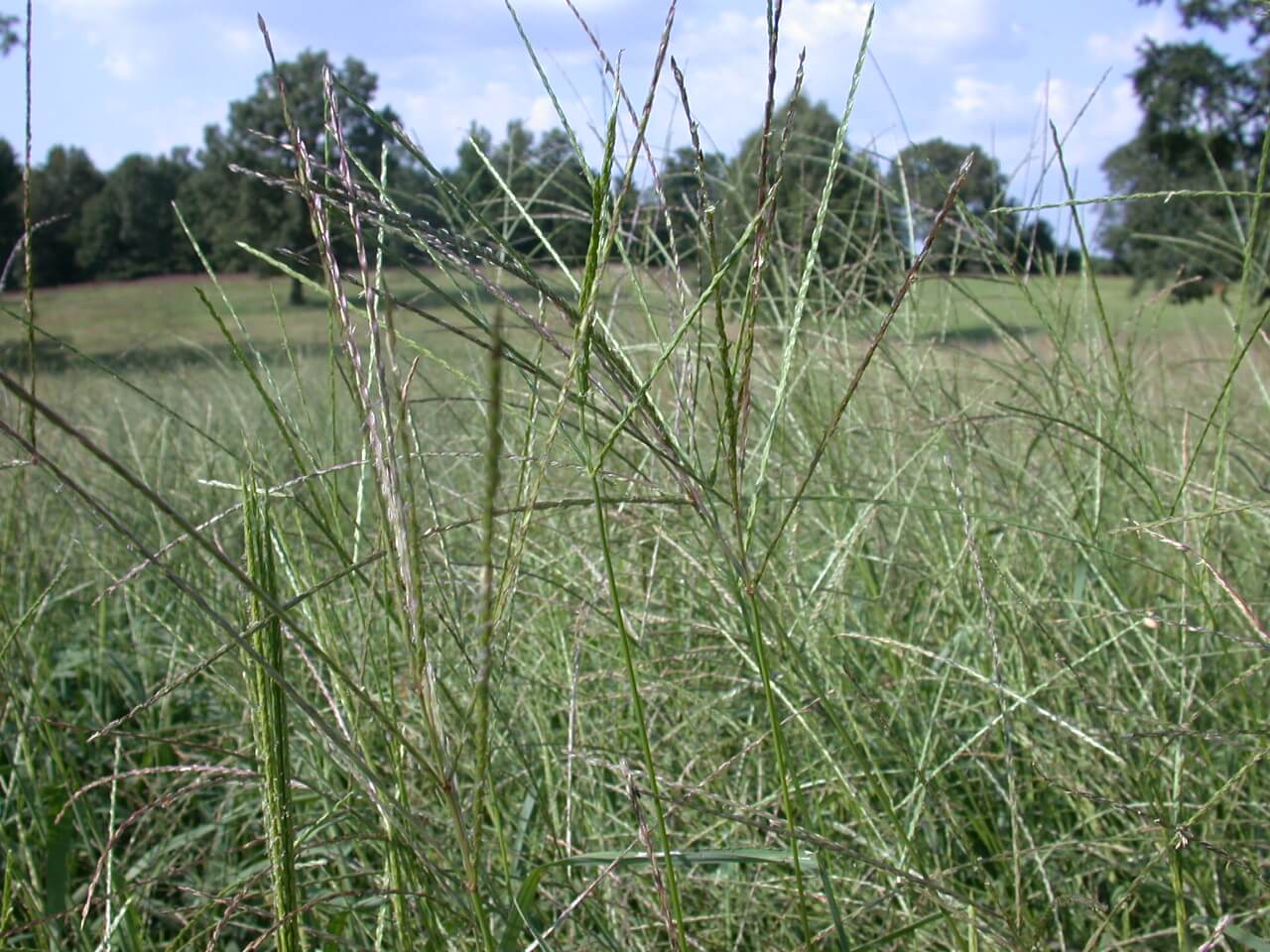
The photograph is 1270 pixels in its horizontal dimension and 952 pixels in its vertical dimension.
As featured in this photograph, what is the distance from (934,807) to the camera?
3.73 feet

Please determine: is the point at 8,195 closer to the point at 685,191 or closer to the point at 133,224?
the point at 133,224

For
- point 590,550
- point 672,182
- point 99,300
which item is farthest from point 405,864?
point 99,300

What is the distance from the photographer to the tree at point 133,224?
93.9 feet

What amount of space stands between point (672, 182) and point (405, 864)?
7.03ft

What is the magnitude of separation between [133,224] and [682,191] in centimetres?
3375

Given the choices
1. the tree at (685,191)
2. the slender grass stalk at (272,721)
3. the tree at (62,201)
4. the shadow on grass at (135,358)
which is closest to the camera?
the slender grass stalk at (272,721)

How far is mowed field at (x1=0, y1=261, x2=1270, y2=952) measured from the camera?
66 centimetres

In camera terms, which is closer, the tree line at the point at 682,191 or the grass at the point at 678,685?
the grass at the point at 678,685

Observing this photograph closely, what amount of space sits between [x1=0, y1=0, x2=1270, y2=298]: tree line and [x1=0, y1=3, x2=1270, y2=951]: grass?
0.41ft

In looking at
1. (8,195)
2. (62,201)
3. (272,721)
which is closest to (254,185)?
(8,195)

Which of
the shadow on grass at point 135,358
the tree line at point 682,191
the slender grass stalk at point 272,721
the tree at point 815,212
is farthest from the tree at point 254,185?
the slender grass stalk at point 272,721

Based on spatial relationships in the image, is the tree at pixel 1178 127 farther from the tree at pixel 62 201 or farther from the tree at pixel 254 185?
the tree at pixel 62 201

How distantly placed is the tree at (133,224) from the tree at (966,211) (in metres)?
26.1

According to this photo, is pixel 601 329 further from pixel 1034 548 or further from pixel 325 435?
pixel 325 435
